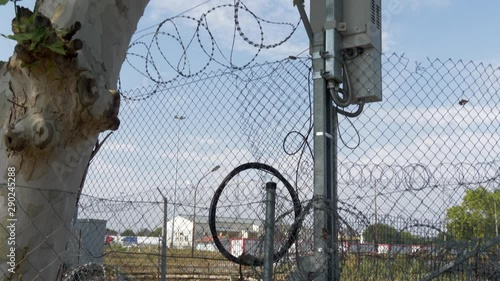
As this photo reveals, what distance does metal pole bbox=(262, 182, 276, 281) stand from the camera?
293 cm

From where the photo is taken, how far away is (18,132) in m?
A: 2.19

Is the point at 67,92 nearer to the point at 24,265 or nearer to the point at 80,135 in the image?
the point at 80,135

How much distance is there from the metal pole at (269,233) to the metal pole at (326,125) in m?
0.23

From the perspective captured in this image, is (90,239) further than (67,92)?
Yes

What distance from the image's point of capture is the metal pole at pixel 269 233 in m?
2.93

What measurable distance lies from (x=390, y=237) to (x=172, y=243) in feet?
14.3

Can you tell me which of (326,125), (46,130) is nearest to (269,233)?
(326,125)

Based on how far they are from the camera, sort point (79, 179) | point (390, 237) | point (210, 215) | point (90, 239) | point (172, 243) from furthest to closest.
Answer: point (90, 239)
point (172, 243)
point (210, 215)
point (390, 237)
point (79, 179)

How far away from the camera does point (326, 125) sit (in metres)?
3.18

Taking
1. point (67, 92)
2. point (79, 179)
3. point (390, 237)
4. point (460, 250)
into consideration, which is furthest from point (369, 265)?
point (67, 92)

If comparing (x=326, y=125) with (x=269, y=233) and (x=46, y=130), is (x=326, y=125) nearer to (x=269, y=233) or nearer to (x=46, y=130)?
(x=269, y=233)

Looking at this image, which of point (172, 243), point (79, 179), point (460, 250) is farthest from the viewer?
point (172, 243)

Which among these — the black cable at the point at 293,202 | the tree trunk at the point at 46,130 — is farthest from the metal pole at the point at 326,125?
the tree trunk at the point at 46,130

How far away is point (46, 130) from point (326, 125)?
1565 millimetres
